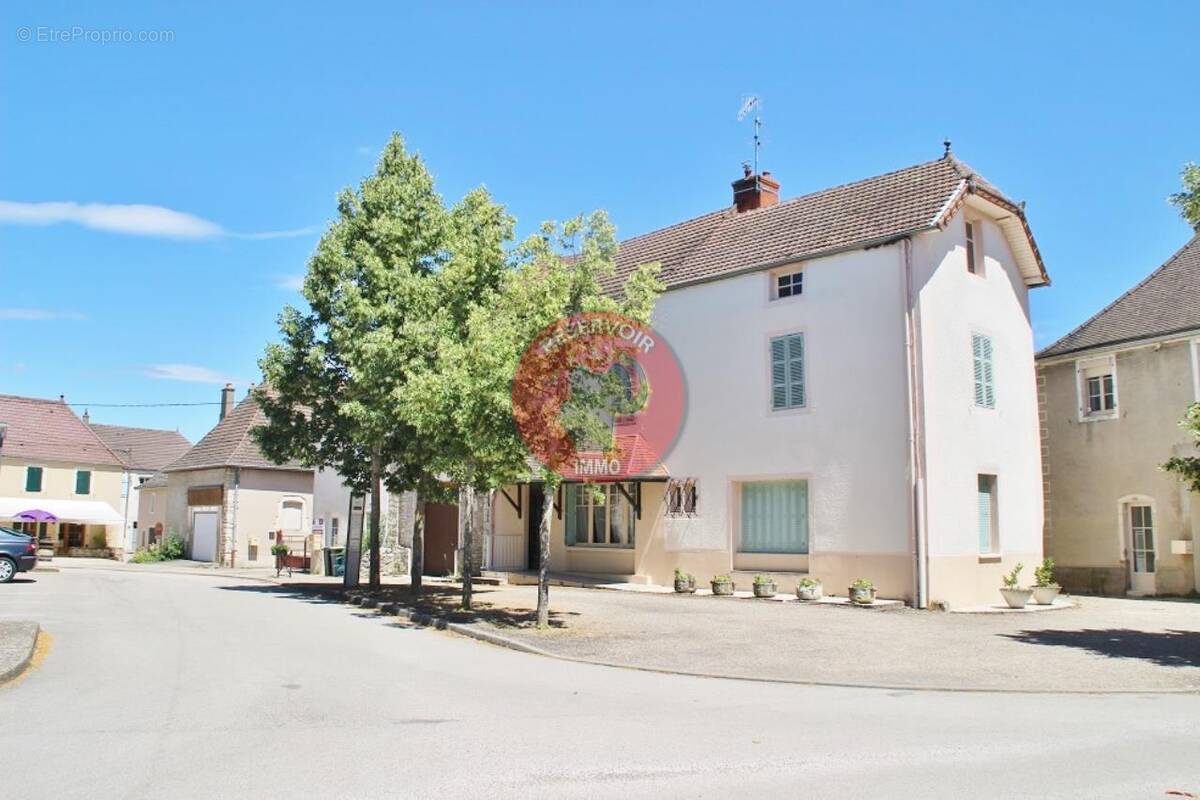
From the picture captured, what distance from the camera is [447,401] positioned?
14.6 metres

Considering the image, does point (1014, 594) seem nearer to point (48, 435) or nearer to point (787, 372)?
point (787, 372)

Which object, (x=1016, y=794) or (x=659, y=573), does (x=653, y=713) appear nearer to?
(x=1016, y=794)

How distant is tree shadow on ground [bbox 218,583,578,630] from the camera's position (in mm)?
16062

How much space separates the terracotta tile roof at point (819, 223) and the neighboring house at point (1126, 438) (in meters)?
4.87

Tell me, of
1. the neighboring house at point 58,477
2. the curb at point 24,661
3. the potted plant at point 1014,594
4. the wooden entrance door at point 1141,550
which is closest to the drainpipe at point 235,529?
the neighboring house at point 58,477

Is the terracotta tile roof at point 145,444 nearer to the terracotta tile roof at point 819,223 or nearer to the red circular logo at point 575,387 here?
the terracotta tile roof at point 819,223

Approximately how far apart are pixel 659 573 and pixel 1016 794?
54.5 feet

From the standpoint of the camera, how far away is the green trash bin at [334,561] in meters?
29.1

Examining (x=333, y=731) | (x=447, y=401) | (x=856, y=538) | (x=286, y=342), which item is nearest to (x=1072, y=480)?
(x=856, y=538)

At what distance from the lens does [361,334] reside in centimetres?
1930

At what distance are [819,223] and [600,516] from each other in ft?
28.8

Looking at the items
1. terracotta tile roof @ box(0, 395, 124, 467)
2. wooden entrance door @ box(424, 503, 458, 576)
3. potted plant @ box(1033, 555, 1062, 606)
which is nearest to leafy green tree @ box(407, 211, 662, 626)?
potted plant @ box(1033, 555, 1062, 606)

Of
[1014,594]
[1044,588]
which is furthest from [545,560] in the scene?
[1044,588]

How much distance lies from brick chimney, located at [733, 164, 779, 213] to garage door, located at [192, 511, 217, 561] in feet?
76.5
